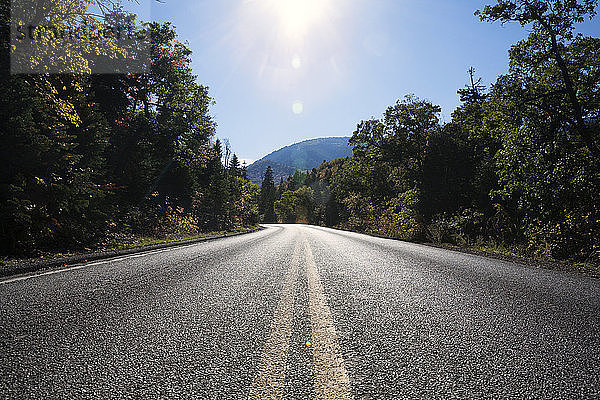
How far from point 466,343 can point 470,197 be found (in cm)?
2003

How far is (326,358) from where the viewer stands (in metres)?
1.99

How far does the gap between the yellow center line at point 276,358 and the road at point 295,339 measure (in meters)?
0.01

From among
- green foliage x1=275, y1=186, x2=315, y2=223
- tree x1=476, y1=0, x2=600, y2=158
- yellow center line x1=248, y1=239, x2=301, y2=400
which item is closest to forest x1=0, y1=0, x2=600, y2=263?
tree x1=476, y1=0, x2=600, y2=158

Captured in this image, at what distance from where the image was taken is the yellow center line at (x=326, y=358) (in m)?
1.59

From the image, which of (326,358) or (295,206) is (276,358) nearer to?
(326,358)

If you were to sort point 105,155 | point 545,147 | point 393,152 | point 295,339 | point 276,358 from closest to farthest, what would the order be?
point 276,358
point 295,339
point 545,147
point 105,155
point 393,152

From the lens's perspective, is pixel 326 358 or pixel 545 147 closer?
pixel 326 358

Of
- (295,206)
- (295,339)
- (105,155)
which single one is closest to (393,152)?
(105,155)

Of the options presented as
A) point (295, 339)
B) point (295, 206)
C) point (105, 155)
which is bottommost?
point (295, 339)

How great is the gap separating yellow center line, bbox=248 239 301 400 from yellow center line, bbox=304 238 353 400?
0.20 m

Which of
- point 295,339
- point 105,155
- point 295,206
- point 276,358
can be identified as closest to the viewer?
point 276,358

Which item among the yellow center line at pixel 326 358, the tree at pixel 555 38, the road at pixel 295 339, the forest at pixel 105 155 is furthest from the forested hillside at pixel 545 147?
the forest at pixel 105 155

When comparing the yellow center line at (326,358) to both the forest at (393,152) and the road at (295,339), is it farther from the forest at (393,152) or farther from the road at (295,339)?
the forest at (393,152)

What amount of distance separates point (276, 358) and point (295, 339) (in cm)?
35
